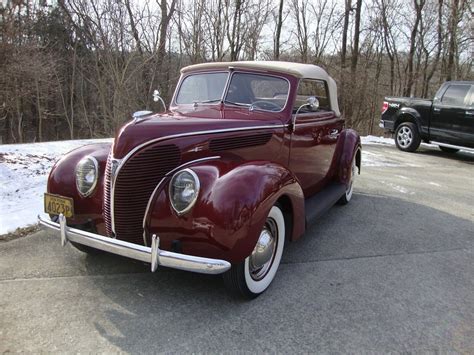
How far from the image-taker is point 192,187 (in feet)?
9.17

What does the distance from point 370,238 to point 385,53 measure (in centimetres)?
2527

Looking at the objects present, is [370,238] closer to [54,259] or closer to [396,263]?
[396,263]

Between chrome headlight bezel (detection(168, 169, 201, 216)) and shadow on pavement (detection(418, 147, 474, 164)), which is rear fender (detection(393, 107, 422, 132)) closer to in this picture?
shadow on pavement (detection(418, 147, 474, 164))

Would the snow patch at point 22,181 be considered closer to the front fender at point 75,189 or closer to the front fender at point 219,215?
the front fender at point 75,189

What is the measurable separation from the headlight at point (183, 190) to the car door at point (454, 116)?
369 inches

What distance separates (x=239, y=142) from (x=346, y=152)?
2.68 m

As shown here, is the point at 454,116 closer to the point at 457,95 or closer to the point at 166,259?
the point at 457,95

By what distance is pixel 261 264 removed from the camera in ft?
10.5

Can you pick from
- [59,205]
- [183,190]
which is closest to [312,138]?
[183,190]

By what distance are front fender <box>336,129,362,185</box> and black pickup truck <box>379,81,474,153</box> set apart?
18.2 ft

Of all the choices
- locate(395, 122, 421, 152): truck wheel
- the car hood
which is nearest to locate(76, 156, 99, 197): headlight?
the car hood

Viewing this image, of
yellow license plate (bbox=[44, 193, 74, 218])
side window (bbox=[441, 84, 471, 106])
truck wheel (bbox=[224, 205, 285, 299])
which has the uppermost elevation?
side window (bbox=[441, 84, 471, 106])

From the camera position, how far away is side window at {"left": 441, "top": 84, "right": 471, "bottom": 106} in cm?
1012

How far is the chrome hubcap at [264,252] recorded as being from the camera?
3.13 m
